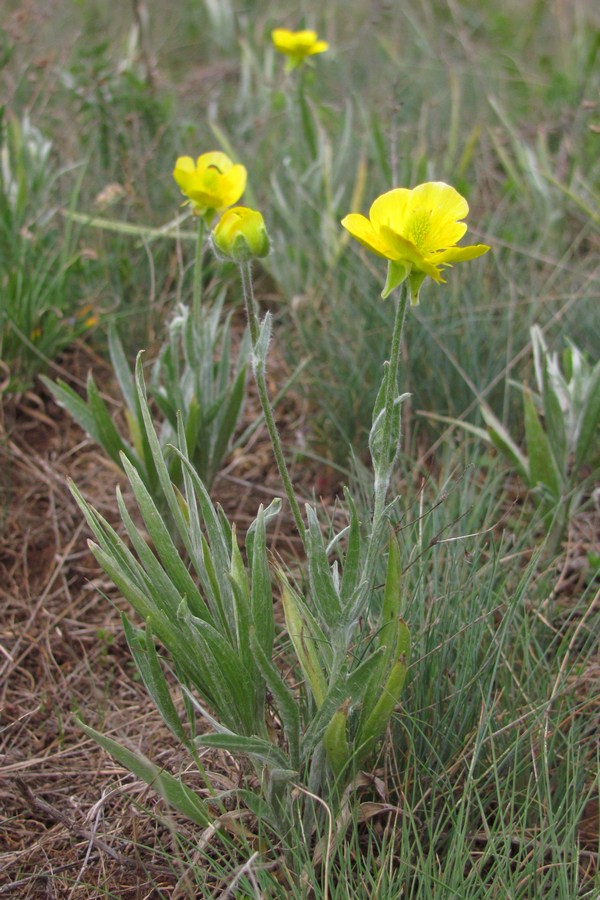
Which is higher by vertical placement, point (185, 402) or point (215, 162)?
point (215, 162)

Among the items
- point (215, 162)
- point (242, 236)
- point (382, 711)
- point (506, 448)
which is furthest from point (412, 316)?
point (382, 711)

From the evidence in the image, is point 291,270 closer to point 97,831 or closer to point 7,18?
point 97,831

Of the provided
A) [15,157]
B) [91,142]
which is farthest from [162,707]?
[91,142]

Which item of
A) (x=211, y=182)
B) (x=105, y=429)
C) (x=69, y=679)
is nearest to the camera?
(x=211, y=182)

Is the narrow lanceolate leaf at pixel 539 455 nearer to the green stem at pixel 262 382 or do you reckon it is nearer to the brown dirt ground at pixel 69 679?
the brown dirt ground at pixel 69 679

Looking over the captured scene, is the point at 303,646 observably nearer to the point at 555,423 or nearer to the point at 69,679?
the point at 69,679

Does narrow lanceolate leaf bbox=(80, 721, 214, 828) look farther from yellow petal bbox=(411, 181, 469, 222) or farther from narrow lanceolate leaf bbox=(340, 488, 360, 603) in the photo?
yellow petal bbox=(411, 181, 469, 222)
